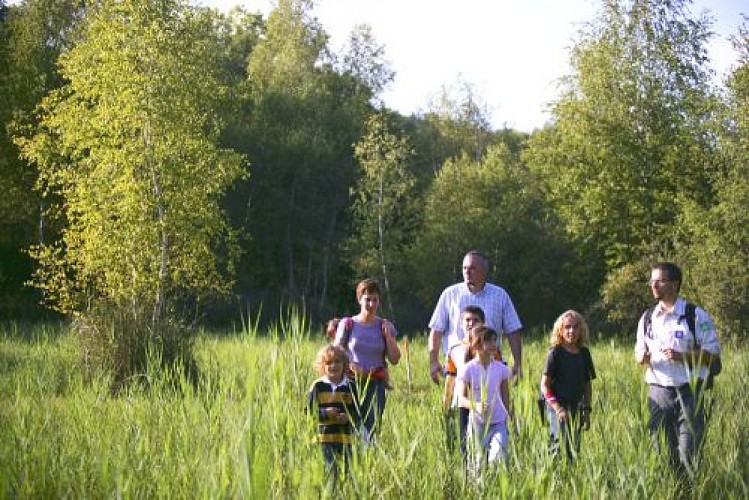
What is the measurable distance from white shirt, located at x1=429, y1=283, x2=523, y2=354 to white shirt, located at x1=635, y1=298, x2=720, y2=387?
3.81ft

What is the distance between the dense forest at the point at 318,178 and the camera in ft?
68.8

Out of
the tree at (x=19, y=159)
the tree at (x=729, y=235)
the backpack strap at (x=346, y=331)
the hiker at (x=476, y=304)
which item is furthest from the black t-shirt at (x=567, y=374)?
the tree at (x=19, y=159)

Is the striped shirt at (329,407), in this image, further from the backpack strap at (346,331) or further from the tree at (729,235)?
the tree at (729,235)

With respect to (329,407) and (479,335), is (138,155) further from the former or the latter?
(329,407)

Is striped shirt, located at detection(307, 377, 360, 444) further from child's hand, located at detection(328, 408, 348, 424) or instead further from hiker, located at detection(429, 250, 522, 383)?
hiker, located at detection(429, 250, 522, 383)

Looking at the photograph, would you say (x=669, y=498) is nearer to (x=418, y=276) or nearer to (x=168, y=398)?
(x=168, y=398)

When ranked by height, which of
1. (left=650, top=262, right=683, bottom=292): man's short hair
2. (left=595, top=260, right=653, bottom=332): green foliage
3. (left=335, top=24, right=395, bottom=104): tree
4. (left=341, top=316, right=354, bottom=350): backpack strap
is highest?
(left=335, top=24, right=395, bottom=104): tree

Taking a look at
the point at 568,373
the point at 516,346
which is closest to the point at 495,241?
the point at 516,346

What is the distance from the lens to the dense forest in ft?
68.8

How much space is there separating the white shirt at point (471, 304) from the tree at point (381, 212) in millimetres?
25745

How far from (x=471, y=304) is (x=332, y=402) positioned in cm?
202

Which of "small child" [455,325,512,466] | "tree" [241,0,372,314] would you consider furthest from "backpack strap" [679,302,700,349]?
"tree" [241,0,372,314]

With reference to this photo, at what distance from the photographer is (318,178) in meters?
38.5

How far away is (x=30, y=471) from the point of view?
482 cm
